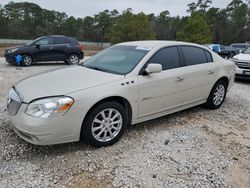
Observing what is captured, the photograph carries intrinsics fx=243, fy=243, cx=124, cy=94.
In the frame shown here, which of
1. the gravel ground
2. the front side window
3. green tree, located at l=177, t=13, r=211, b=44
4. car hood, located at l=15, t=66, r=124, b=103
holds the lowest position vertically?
the gravel ground

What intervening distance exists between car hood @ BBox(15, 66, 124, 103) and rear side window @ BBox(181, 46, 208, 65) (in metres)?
1.59

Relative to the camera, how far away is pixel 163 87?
394 centimetres

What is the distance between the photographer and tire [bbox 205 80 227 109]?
504 centimetres

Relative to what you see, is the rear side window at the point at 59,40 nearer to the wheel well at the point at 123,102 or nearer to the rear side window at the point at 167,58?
the rear side window at the point at 167,58

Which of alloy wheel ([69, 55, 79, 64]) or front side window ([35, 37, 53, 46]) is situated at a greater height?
front side window ([35, 37, 53, 46])

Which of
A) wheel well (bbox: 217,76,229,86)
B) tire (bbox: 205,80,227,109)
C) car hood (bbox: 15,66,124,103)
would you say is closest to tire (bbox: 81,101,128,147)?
car hood (bbox: 15,66,124,103)

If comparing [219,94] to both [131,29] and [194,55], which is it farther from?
[131,29]

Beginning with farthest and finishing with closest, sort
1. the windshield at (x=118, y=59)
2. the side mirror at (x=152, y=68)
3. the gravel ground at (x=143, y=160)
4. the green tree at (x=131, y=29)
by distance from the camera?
Answer: the green tree at (x=131, y=29) → the windshield at (x=118, y=59) → the side mirror at (x=152, y=68) → the gravel ground at (x=143, y=160)

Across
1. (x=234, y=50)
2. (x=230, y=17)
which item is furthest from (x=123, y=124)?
(x=230, y=17)

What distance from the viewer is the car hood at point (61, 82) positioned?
3.10 meters

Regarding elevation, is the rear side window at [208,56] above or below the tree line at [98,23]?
below

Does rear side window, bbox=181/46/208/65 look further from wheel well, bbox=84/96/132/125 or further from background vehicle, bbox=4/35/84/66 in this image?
background vehicle, bbox=4/35/84/66

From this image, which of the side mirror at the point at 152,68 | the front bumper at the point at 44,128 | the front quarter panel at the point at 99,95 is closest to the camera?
the front bumper at the point at 44,128

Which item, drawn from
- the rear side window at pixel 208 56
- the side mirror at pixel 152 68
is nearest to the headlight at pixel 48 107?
the side mirror at pixel 152 68
